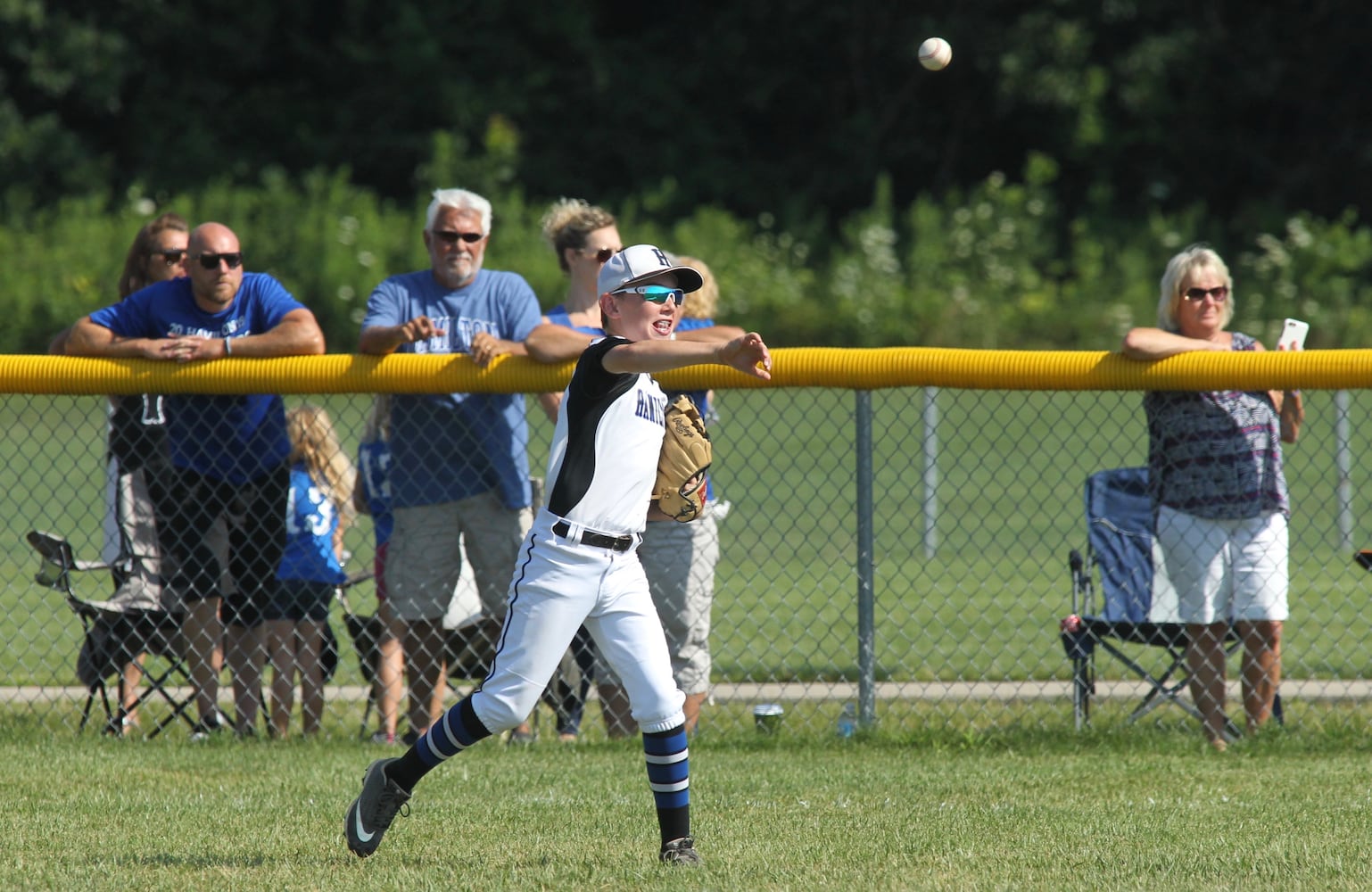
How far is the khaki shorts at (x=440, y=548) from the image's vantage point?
641 cm

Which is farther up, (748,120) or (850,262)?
(748,120)

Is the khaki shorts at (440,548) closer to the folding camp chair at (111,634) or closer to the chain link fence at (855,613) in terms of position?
the chain link fence at (855,613)

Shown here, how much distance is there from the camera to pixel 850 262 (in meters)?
26.3

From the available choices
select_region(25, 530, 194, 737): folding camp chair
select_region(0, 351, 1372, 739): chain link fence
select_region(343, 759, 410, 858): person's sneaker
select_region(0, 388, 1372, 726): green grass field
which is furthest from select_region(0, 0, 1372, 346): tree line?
select_region(343, 759, 410, 858): person's sneaker

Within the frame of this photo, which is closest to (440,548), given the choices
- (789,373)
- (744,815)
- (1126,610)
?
(789,373)

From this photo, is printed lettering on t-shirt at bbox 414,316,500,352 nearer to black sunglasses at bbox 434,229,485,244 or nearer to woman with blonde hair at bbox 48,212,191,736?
black sunglasses at bbox 434,229,485,244

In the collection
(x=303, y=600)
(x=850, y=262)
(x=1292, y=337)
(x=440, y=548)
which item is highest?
(x=850, y=262)

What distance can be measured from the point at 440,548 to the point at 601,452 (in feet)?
6.63

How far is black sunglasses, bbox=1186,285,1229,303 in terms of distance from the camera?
6.23 metres

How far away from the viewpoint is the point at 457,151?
2939 cm

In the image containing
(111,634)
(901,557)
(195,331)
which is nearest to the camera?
(195,331)

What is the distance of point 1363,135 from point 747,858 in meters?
28.7

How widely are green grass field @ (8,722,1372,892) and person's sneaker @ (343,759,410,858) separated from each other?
0.06 m

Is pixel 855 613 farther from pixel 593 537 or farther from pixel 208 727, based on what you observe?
pixel 593 537
